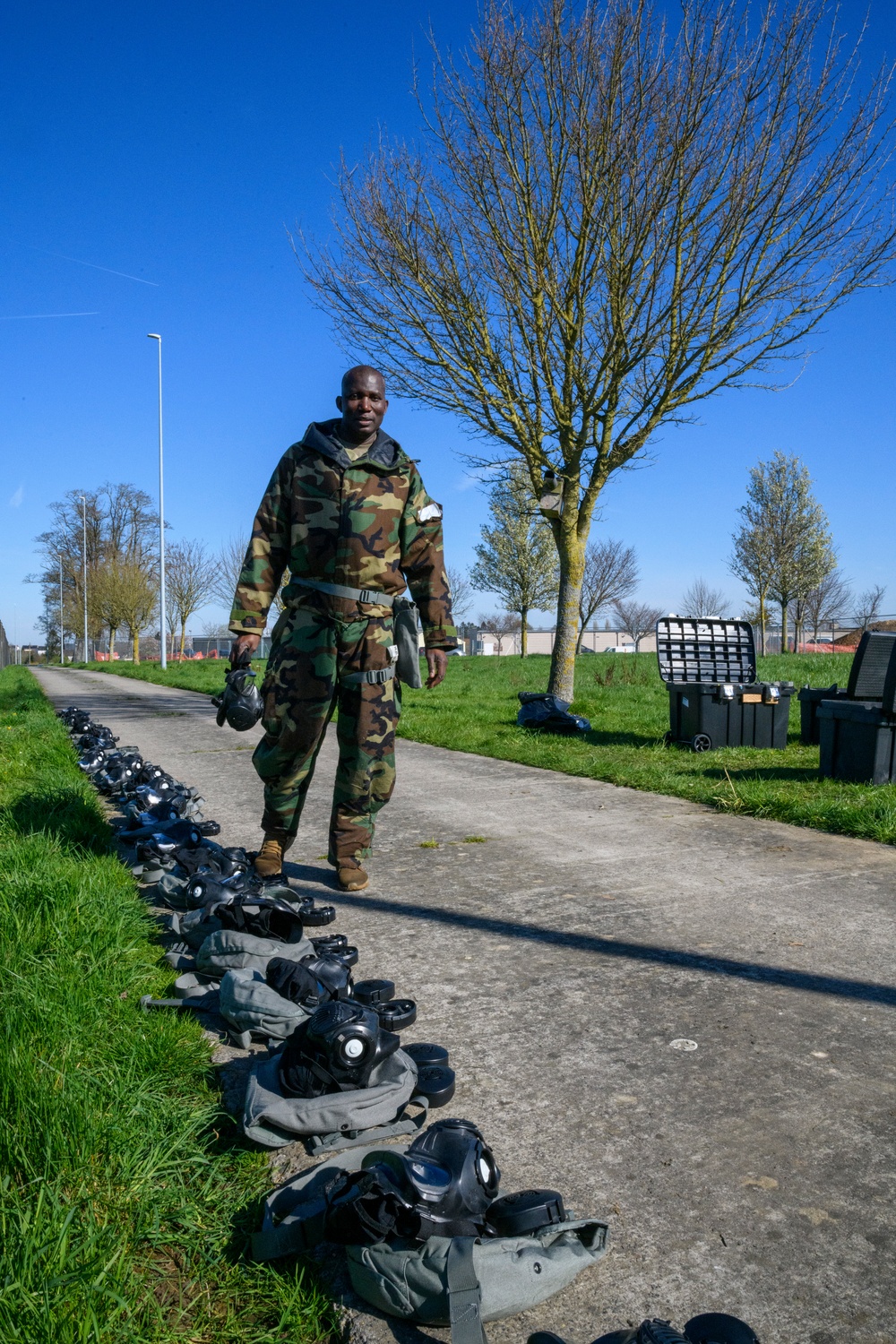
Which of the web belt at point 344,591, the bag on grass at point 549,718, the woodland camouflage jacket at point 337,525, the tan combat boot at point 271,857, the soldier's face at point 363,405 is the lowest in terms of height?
the tan combat boot at point 271,857

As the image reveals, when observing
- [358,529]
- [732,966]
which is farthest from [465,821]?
[732,966]

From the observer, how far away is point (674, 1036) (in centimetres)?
279

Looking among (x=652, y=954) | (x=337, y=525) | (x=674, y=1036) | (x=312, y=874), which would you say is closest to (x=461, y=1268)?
(x=674, y=1036)

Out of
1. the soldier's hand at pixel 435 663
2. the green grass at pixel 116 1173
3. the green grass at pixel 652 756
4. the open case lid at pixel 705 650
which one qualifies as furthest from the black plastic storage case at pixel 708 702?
the green grass at pixel 116 1173

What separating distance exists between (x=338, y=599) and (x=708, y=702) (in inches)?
218

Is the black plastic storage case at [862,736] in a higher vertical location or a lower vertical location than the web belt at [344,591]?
lower

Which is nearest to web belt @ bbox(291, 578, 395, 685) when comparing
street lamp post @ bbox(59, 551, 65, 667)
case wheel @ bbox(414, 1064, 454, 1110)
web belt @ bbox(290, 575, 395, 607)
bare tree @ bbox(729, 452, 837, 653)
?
web belt @ bbox(290, 575, 395, 607)

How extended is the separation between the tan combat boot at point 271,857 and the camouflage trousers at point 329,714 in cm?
5

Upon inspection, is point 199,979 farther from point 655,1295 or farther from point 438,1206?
point 655,1295

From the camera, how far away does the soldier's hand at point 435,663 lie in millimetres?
4617

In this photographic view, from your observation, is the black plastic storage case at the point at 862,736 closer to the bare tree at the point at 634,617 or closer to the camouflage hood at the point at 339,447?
the camouflage hood at the point at 339,447

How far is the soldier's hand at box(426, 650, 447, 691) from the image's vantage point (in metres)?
4.62

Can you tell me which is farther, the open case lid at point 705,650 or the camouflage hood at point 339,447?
the open case lid at point 705,650

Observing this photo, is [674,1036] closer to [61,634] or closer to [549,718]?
[549,718]
